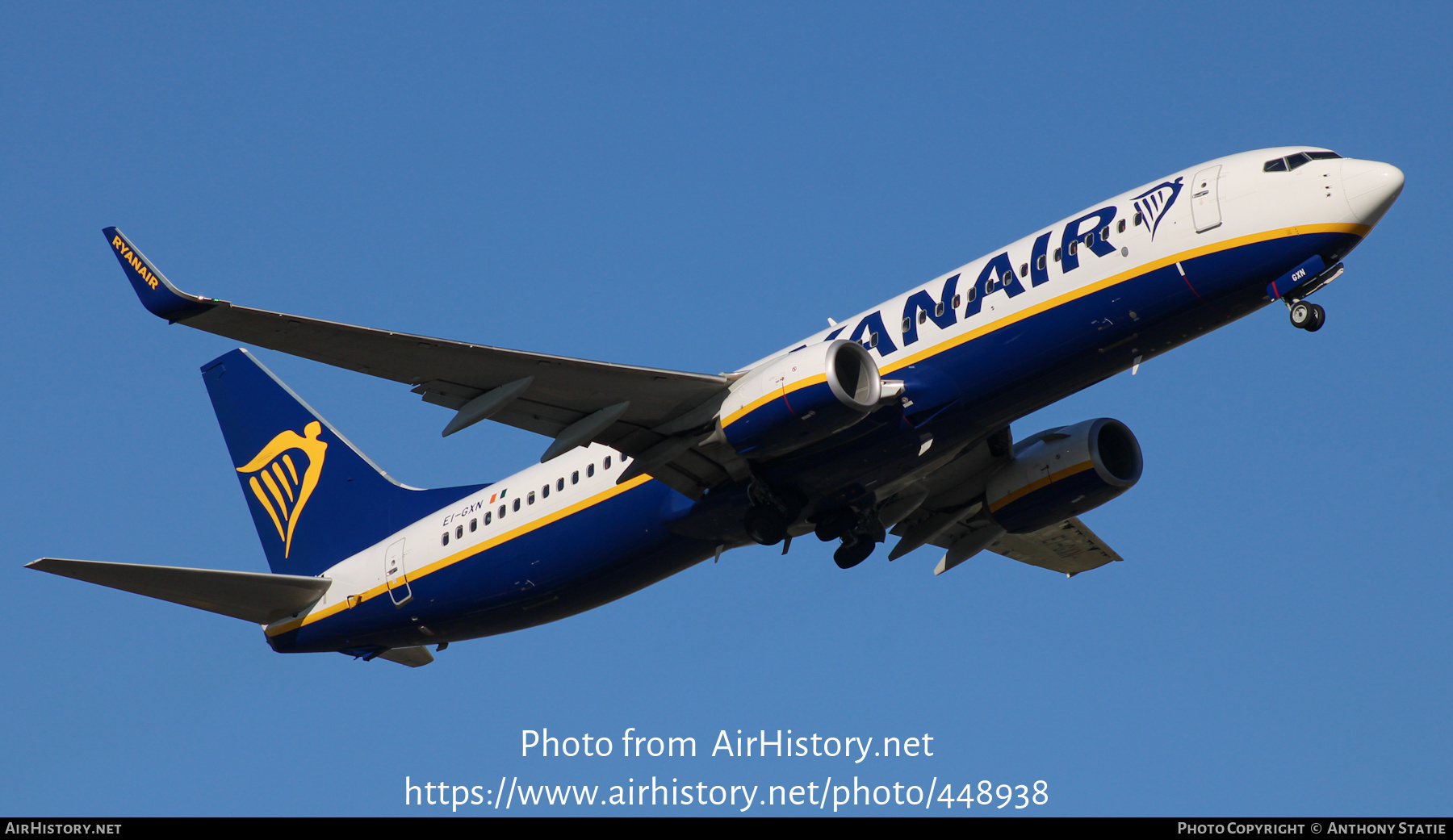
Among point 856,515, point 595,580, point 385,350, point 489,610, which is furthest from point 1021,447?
point 385,350

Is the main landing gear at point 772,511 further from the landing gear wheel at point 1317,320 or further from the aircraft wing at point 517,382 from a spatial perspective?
the landing gear wheel at point 1317,320

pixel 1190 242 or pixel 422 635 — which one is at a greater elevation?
pixel 1190 242

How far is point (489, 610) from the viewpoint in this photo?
97.9 ft

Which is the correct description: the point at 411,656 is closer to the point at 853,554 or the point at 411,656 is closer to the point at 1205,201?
the point at 853,554

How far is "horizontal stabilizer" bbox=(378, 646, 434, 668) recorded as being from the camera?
33.0 metres

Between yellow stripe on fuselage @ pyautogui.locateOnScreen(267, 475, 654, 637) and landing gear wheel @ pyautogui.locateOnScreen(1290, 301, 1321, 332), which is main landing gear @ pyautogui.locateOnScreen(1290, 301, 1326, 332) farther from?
yellow stripe on fuselage @ pyautogui.locateOnScreen(267, 475, 654, 637)

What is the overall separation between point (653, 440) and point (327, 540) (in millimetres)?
10532

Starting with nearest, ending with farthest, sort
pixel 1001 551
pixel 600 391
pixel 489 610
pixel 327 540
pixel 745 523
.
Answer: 1. pixel 600 391
2. pixel 745 523
3. pixel 489 610
4. pixel 327 540
5. pixel 1001 551

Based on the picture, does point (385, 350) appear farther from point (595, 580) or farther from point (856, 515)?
point (856, 515)

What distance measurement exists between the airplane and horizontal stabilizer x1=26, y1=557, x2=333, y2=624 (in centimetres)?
6

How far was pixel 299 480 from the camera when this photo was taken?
35.1 meters

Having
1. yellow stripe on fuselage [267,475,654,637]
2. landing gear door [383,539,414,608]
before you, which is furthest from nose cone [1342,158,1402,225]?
landing gear door [383,539,414,608]

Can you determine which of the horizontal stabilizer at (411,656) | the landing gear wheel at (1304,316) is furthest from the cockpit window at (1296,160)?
the horizontal stabilizer at (411,656)

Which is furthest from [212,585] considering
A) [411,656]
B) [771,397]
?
[771,397]
